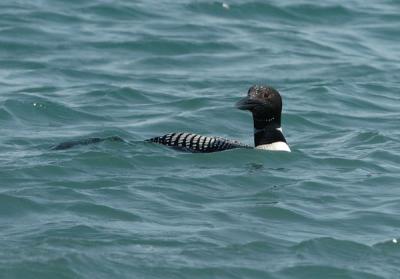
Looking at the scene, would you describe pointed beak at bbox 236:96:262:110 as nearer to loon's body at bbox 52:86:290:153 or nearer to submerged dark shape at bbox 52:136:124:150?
loon's body at bbox 52:86:290:153

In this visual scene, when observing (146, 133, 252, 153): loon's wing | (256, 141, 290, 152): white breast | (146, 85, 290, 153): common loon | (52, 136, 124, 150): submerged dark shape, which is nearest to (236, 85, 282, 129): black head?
(146, 85, 290, 153): common loon

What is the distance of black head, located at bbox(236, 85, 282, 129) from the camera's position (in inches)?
405

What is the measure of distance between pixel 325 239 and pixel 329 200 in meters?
1.20

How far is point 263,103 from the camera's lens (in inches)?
406

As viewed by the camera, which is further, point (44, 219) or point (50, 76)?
point (50, 76)

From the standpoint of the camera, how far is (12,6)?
17812 millimetres

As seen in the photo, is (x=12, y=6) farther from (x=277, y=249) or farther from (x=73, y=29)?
(x=277, y=249)

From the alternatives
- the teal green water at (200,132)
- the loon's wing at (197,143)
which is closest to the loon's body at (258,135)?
the loon's wing at (197,143)

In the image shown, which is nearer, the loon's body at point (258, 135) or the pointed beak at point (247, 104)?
the pointed beak at point (247, 104)

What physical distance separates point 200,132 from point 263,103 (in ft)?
5.55

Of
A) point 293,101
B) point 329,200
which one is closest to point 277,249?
point 329,200

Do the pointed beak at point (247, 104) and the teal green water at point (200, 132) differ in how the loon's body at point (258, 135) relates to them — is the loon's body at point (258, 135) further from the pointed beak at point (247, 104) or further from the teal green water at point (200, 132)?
the teal green water at point (200, 132)

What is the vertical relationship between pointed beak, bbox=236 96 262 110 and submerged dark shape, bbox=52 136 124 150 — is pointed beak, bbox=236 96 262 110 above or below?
above

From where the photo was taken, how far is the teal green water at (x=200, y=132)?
25.2 ft
